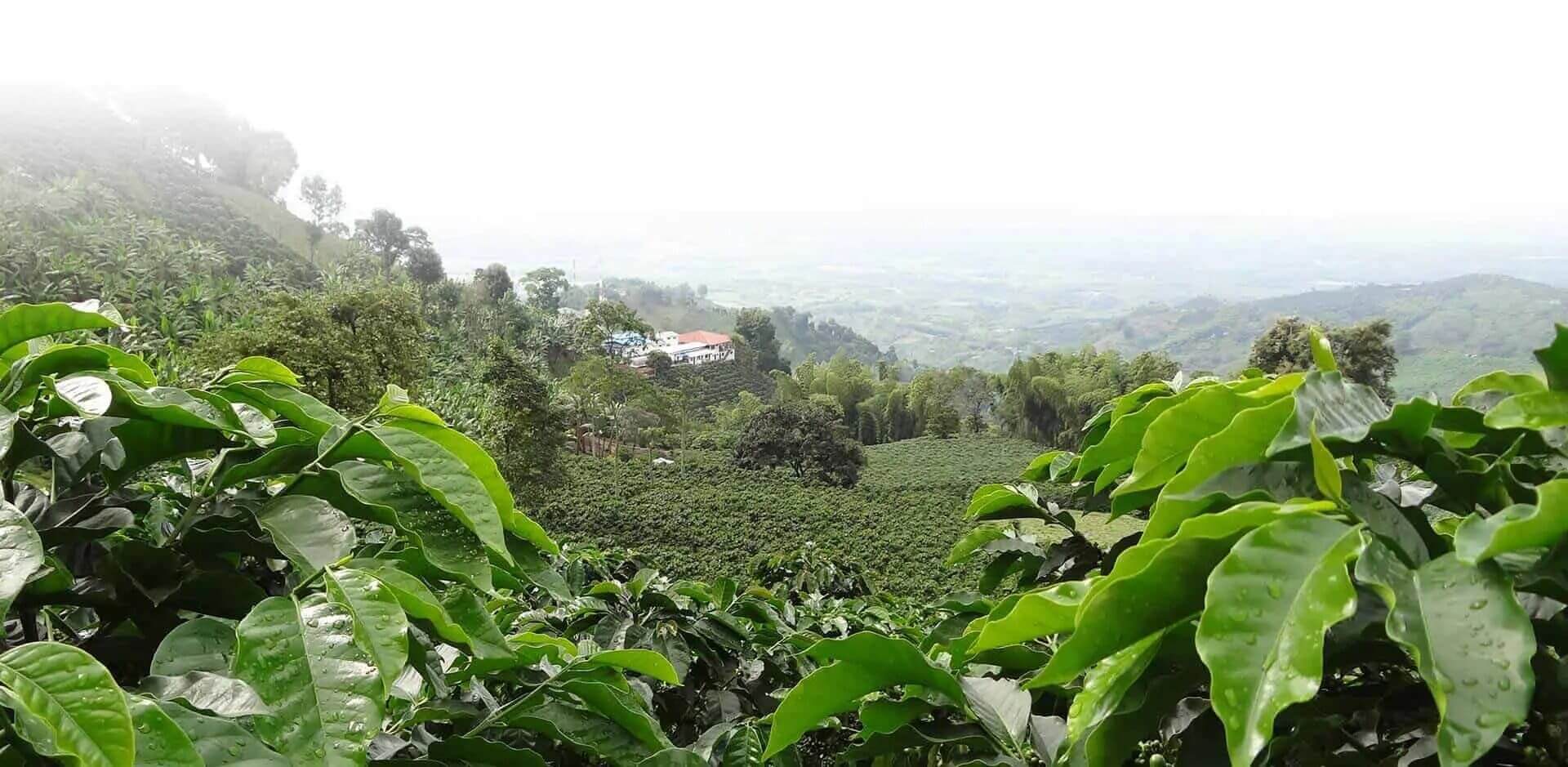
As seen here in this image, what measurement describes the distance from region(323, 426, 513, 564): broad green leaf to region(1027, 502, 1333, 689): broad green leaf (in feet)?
1.17

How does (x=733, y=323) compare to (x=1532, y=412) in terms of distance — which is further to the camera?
(x=733, y=323)

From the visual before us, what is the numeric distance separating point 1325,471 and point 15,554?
646 millimetres

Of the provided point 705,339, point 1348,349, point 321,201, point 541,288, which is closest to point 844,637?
point 1348,349

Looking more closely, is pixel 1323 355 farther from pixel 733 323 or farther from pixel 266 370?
pixel 733 323

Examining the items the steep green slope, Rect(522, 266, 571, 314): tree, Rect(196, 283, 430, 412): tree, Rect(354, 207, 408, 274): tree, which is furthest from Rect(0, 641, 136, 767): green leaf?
Rect(354, 207, 408, 274): tree

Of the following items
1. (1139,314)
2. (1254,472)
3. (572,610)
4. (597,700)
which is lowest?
(1139,314)

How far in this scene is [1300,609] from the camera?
33 centimetres

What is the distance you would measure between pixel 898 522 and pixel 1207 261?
372ft

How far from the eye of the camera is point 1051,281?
104625 mm

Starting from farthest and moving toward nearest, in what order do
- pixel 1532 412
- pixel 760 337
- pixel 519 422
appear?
pixel 760 337, pixel 519 422, pixel 1532 412

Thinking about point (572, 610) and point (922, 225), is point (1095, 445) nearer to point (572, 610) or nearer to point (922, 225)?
point (572, 610)

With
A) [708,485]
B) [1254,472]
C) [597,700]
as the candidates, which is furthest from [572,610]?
[708,485]

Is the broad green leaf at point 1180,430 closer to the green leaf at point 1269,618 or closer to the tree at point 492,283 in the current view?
the green leaf at point 1269,618

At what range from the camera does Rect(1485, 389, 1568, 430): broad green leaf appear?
0.42 m
